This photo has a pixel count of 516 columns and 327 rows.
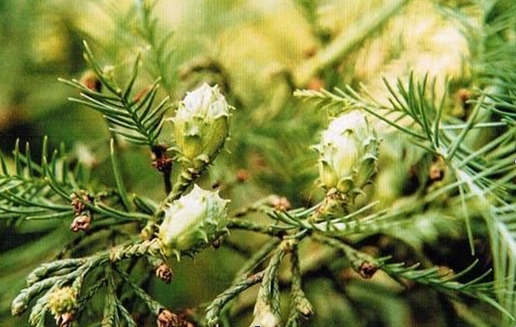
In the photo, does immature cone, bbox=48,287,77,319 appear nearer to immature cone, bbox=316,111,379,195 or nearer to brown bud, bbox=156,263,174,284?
brown bud, bbox=156,263,174,284

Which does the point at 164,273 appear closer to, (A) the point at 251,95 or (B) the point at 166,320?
(B) the point at 166,320

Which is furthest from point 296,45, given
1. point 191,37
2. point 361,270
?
point 361,270

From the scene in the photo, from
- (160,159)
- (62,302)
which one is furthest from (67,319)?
(160,159)

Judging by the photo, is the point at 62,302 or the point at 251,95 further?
the point at 251,95

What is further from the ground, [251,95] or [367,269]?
[251,95]

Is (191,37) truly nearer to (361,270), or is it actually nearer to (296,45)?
(296,45)

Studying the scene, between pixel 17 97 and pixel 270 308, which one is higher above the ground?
pixel 17 97

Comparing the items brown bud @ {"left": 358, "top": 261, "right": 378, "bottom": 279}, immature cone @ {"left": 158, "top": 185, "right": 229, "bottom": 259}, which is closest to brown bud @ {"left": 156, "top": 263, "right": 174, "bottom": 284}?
immature cone @ {"left": 158, "top": 185, "right": 229, "bottom": 259}
